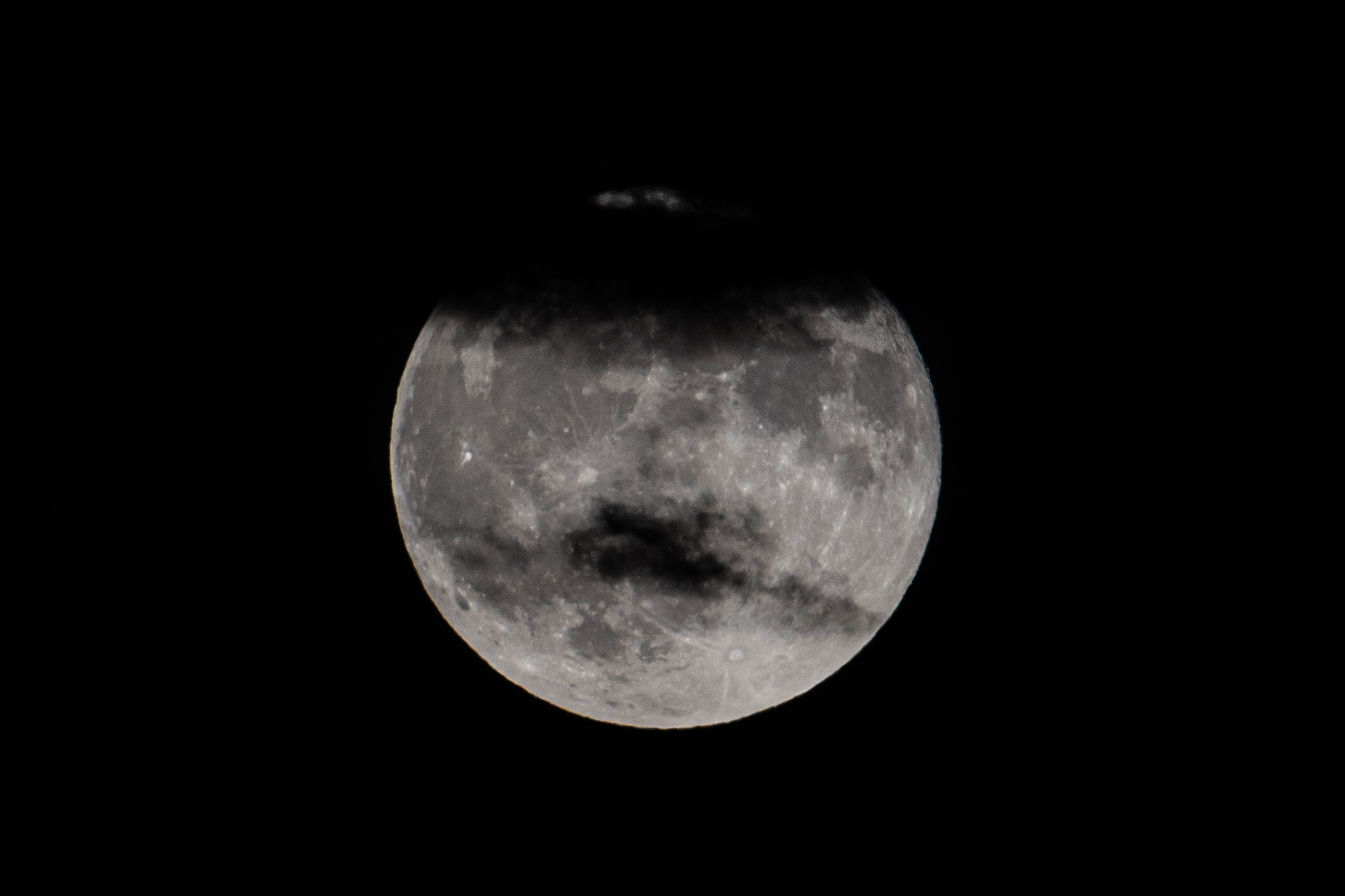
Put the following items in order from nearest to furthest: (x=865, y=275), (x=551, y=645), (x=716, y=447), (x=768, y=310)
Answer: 1. (x=716, y=447)
2. (x=768, y=310)
3. (x=551, y=645)
4. (x=865, y=275)

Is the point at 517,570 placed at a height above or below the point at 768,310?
below

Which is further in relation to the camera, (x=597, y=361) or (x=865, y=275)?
(x=865, y=275)

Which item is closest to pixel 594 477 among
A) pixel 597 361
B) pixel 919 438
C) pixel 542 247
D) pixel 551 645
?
pixel 597 361

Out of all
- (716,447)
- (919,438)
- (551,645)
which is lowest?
(551,645)

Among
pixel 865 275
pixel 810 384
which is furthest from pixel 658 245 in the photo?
pixel 865 275

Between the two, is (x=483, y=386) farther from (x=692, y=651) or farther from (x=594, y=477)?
(x=692, y=651)

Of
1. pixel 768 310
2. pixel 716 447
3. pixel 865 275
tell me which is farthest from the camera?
pixel 865 275
